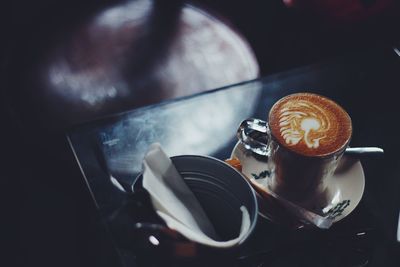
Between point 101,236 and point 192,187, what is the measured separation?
744 mm

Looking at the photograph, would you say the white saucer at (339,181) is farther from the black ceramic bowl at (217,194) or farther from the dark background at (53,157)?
the dark background at (53,157)

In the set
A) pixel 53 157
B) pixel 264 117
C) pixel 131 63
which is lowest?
pixel 53 157

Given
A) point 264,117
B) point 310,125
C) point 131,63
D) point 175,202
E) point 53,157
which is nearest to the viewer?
point 175,202

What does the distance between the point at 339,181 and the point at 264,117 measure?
0.70ft

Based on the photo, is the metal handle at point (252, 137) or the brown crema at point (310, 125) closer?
the brown crema at point (310, 125)

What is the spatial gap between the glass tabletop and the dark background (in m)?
0.13

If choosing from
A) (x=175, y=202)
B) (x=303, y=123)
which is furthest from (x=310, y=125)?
(x=175, y=202)

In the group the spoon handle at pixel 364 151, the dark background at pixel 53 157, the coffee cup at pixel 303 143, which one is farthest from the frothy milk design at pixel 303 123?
the dark background at pixel 53 157

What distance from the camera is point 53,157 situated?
1.55m

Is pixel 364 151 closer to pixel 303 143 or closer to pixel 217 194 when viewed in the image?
pixel 303 143

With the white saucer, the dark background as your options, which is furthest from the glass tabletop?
the dark background

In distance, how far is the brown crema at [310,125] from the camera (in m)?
0.84

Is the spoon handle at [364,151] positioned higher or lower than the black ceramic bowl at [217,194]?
lower

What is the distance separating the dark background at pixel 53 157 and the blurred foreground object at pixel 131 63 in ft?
0.12
